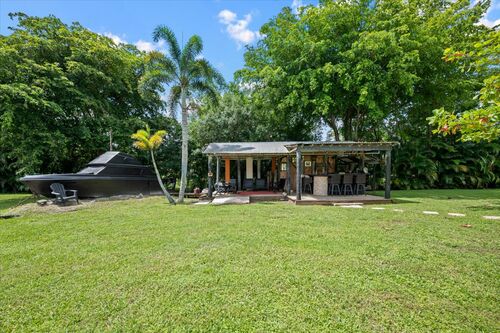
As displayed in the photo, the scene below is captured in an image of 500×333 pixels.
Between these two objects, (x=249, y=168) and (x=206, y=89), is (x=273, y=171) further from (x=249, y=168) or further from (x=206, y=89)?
(x=206, y=89)

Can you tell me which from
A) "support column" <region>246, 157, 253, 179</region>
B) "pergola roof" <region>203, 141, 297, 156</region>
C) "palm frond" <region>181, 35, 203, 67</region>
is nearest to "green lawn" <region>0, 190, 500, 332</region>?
"pergola roof" <region>203, 141, 297, 156</region>

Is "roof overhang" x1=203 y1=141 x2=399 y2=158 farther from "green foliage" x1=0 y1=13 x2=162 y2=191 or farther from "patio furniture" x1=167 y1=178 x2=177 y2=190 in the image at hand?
"patio furniture" x1=167 y1=178 x2=177 y2=190

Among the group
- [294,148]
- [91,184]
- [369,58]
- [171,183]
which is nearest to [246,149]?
[294,148]

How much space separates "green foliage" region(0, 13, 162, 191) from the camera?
1246cm

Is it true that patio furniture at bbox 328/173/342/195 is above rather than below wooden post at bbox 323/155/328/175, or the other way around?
below

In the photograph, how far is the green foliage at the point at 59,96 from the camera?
40.9 feet

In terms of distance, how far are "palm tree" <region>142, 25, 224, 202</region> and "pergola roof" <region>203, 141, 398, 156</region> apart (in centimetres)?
225

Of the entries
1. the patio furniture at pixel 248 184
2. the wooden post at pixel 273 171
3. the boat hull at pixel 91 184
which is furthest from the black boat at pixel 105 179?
the wooden post at pixel 273 171

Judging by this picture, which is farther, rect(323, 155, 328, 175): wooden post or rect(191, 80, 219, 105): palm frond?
rect(323, 155, 328, 175): wooden post

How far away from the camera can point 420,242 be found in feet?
14.7

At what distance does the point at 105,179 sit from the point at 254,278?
11.2 metres

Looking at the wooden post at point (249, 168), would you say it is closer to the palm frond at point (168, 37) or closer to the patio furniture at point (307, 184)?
the patio furniture at point (307, 184)

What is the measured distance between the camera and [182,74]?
10.3 m

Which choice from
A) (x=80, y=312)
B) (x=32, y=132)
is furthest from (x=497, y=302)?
(x=32, y=132)
